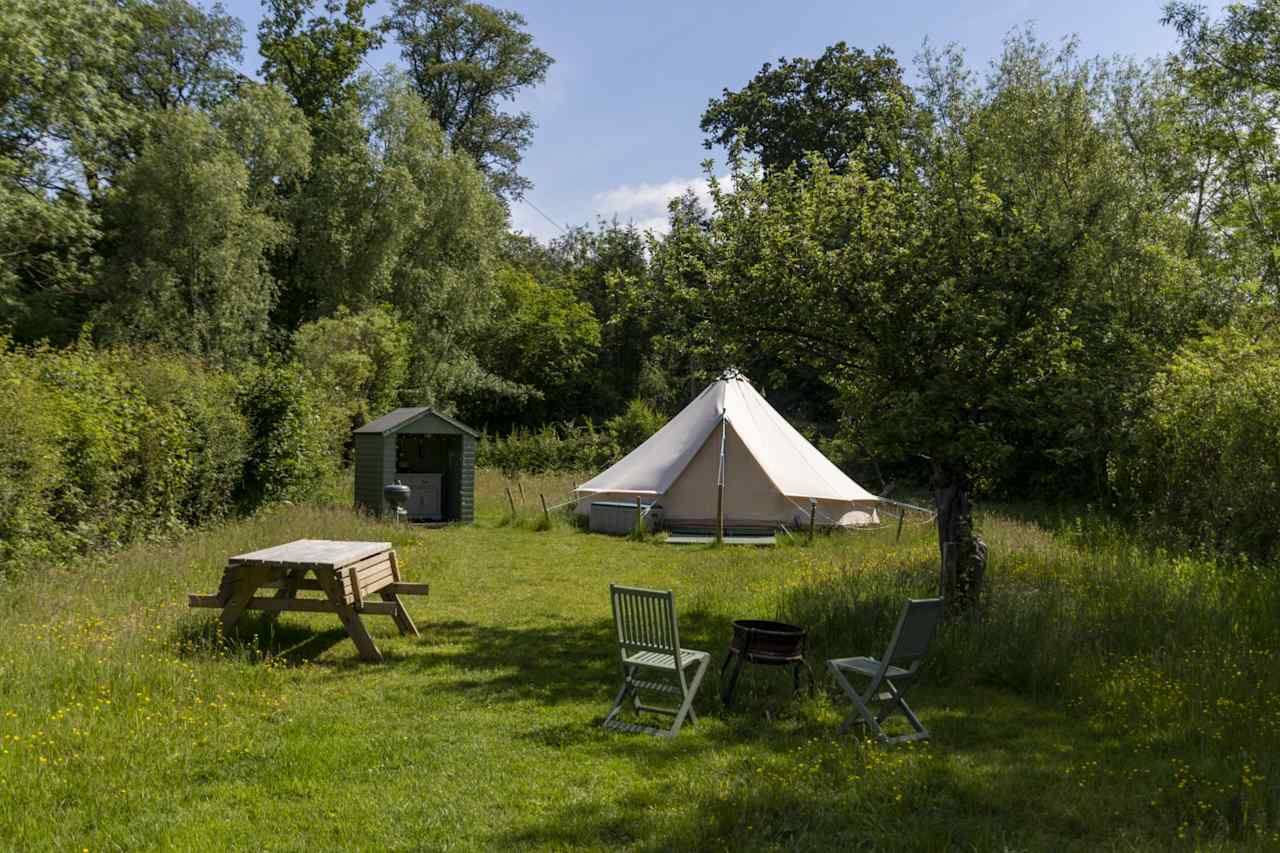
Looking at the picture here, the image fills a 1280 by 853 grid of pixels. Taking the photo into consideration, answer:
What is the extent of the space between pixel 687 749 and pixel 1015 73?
56.4 feet

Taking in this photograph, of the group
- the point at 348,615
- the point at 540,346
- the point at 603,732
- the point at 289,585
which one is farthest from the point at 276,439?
the point at 540,346

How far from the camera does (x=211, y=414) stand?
1198 cm

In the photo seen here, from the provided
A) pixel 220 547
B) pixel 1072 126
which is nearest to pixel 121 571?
pixel 220 547

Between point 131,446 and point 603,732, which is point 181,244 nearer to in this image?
point 131,446

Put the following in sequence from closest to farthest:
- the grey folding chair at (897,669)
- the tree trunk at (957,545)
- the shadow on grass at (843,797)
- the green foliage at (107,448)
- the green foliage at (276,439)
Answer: the shadow on grass at (843,797)
the grey folding chair at (897,669)
the tree trunk at (957,545)
the green foliage at (107,448)
the green foliage at (276,439)

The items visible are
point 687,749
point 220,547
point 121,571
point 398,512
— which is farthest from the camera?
point 398,512

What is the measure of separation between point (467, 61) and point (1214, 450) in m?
29.4

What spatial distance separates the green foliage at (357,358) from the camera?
2052cm

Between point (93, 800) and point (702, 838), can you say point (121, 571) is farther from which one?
point (702, 838)

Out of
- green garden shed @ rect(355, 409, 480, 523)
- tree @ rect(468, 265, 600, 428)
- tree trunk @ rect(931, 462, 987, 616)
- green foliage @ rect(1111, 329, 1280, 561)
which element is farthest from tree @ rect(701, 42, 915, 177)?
tree trunk @ rect(931, 462, 987, 616)

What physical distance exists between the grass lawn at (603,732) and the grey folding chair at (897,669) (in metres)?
0.20

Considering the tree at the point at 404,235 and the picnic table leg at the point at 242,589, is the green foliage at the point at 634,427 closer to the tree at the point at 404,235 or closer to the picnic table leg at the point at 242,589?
the tree at the point at 404,235

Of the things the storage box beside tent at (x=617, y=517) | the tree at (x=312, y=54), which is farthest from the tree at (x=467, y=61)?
the storage box beside tent at (x=617, y=517)

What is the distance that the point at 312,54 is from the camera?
1111 inches
